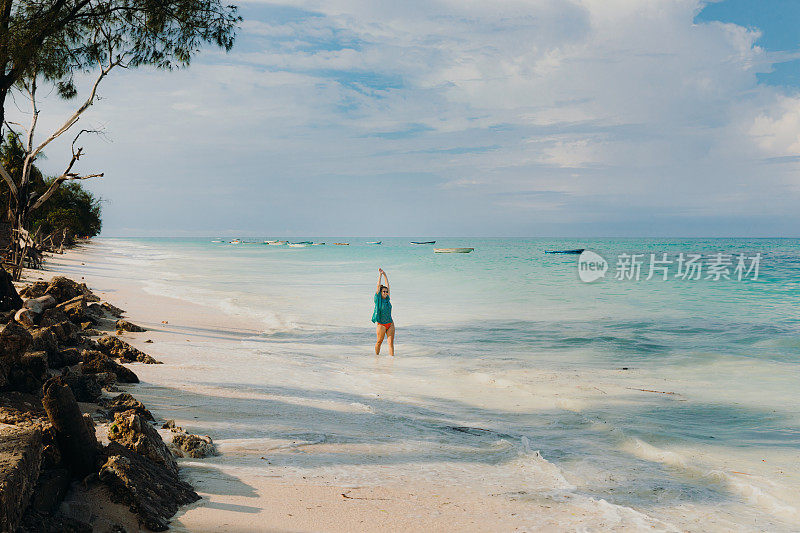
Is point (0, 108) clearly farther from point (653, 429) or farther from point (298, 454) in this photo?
point (653, 429)

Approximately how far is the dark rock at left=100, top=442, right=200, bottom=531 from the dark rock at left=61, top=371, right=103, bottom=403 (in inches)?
75.4

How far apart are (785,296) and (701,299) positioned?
16.9 ft

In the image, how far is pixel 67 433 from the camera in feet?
11.0

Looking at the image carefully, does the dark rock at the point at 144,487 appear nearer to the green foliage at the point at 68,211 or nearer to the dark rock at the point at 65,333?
the dark rock at the point at 65,333

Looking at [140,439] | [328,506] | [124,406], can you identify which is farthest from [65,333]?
[328,506]

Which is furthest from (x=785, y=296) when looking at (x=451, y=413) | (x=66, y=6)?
(x=66, y=6)

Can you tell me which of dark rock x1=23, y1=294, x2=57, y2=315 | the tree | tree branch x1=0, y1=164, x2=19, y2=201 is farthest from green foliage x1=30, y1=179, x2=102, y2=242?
dark rock x1=23, y1=294, x2=57, y2=315

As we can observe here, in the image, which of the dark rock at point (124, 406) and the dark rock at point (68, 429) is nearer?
the dark rock at point (68, 429)

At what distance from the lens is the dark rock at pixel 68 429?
331 centimetres

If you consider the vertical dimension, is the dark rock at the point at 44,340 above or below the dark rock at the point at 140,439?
above

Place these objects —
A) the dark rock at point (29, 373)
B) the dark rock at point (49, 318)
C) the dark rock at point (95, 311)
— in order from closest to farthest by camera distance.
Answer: the dark rock at point (29, 373), the dark rock at point (49, 318), the dark rock at point (95, 311)

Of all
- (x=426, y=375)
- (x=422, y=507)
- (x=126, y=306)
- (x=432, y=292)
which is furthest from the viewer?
(x=432, y=292)

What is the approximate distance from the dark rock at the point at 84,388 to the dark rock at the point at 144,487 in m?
1.91

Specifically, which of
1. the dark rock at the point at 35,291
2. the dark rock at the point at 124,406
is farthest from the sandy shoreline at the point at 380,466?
the dark rock at the point at 35,291
